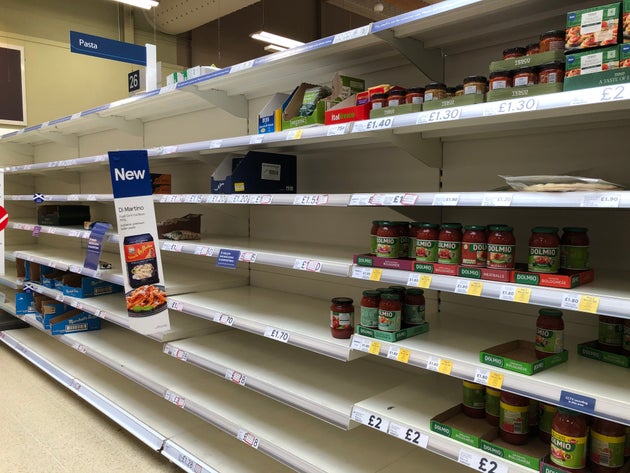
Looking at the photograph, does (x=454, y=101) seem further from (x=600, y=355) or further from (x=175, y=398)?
(x=175, y=398)

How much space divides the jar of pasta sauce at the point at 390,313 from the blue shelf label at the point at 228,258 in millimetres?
811

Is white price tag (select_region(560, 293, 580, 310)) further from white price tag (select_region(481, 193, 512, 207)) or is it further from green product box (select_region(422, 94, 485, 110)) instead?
green product box (select_region(422, 94, 485, 110))

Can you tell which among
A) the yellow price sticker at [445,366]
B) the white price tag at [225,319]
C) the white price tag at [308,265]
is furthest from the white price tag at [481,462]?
the white price tag at [225,319]

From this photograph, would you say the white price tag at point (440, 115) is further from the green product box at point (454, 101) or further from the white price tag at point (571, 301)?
the white price tag at point (571, 301)

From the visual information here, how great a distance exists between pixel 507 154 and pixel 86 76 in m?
5.74

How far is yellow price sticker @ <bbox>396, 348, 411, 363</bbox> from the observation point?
5.32 ft

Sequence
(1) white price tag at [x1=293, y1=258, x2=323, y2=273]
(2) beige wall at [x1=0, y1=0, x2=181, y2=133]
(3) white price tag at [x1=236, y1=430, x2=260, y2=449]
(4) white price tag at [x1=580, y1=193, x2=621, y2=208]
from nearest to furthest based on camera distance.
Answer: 1. (4) white price tag at [x1=580, y1=193, x2=621, y2=208]
2. (1) white price tag at [x1=293, y1=258, x2=323, y2=273]
3. (3) white price tag at [x1=236, y1=430, x2=260, y2=449]
4. (2) beige wall at [x1=0, y1=0, x2=181, y2=133]

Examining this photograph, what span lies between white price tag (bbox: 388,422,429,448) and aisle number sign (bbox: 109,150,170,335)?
1250 millimetres

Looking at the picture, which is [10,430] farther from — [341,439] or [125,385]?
[341,439]

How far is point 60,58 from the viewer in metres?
5.86

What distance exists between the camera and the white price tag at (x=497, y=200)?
4.38 feet

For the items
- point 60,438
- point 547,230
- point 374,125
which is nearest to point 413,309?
point 547,230

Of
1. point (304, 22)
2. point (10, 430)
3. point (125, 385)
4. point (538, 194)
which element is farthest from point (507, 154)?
point (304, 22)

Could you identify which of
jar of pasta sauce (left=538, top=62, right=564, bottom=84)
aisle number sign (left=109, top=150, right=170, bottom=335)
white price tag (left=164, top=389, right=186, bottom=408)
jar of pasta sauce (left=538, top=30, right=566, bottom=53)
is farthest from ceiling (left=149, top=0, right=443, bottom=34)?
jar of pasta sauce (left=538, top=62, right=564, bottom=84)
